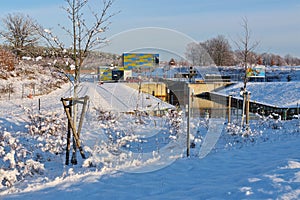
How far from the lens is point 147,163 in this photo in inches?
242

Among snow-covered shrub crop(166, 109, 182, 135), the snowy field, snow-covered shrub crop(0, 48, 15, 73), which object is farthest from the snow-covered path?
snow-covered shrub crop(0, 48, 15, 73)

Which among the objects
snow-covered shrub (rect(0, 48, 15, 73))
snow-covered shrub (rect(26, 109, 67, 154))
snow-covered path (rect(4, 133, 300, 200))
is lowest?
snow-covered path (rect(4, 133, 300, 200))

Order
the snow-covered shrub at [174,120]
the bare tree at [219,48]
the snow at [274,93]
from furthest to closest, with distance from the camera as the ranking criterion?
the snow at [274,93]
the bare tree at [219,48]
the snow-covered shrub at [174,120]

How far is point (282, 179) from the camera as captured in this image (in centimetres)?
441

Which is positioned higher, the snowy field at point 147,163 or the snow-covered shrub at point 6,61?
the snow-covered shrub at point 6,61

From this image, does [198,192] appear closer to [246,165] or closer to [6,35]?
[246,165]

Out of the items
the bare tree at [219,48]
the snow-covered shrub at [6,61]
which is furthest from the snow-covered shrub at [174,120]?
the snow-covered shrub at [6,61]

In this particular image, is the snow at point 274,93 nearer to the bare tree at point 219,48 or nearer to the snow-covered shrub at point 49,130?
the bare tree at point 219,48

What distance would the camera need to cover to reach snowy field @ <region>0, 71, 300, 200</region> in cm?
449

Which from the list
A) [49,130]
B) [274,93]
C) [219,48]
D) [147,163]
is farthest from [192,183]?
[274,93]

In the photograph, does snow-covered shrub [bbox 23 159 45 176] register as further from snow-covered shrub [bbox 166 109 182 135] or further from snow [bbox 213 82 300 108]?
snow [bbox 213 82 300 108]

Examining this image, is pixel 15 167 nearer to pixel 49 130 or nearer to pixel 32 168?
pixel 32 168

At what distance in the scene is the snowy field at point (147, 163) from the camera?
14.7 ft

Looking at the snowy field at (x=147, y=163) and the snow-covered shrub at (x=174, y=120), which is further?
the snow-covered shrub at (x=174, y=120)
